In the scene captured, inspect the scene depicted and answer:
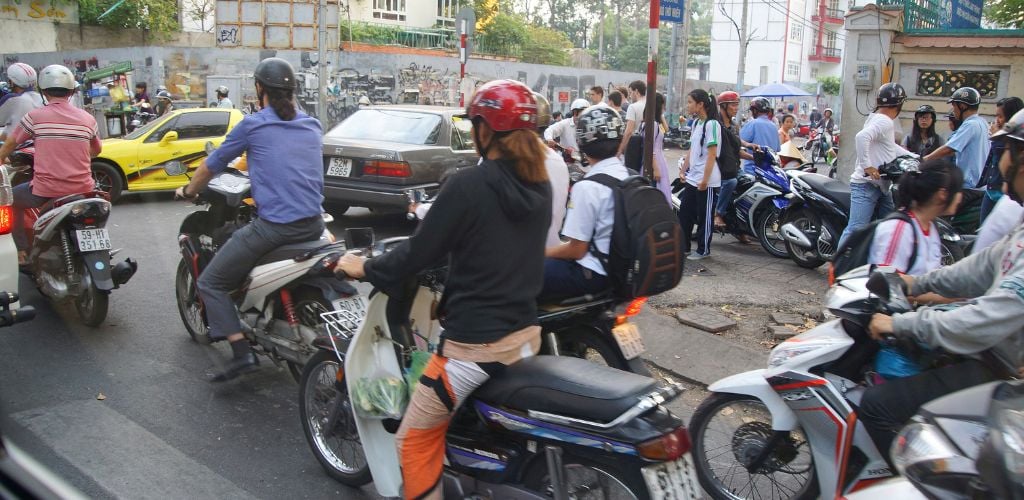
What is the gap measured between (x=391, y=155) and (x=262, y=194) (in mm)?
4433

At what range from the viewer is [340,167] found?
9.29 meters

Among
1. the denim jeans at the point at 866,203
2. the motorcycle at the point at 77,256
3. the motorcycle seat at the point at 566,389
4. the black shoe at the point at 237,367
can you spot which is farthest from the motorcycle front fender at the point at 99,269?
the denim jeans at the point at 866,203

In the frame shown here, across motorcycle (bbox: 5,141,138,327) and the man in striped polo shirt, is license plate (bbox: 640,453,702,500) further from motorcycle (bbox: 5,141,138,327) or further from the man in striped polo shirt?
the man in striped polo shirt

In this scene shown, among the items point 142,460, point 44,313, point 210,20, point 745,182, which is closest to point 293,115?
point 142,460

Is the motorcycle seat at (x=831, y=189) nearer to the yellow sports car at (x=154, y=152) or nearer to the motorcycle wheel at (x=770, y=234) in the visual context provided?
the motorcycle wheel at (x=770, y=234)

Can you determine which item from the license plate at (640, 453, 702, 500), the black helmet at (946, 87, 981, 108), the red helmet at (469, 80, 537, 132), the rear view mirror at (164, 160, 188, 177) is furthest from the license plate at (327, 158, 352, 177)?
the license plate at (640, 453, 702, 500)

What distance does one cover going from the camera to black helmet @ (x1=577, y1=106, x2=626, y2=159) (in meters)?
4.24

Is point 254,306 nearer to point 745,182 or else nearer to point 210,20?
point 745,182

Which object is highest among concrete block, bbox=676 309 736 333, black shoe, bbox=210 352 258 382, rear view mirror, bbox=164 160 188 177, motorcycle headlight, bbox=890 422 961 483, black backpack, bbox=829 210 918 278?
rear view mirror, bbox=164 160 188 177

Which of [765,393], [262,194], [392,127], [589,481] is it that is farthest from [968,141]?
[589,481]

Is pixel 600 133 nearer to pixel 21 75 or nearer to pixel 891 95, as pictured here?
pixel 891 95

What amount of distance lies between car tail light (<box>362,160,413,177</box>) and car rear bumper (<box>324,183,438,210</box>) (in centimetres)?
14

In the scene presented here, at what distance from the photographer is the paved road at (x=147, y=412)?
3836 mm

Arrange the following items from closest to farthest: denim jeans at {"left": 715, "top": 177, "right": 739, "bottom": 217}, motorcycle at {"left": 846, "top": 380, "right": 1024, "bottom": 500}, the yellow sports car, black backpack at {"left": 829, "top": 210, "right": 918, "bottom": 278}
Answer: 1. motorcycle at {"left": 846, "top": 380, "right": 1024, "bottom": 500}
2. black backpack at {"left": 829, "top": 210, "right": 918, "bottom": 278}
3. denim jeans at {"left": 715, "top": 177, "right": 739, "bottom": 217}
4. the yellow sports car
